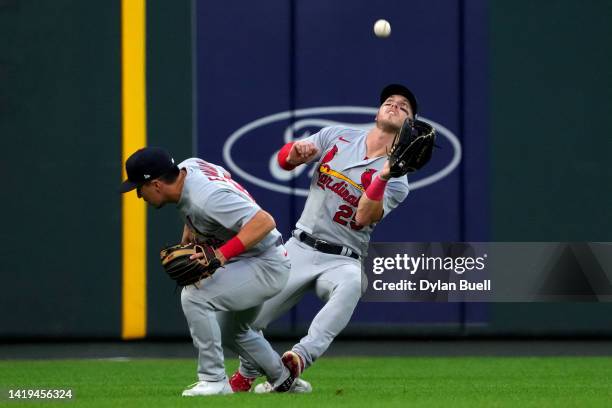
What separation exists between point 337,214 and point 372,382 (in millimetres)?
1078

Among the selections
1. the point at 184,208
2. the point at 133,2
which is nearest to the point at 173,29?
the point at 133,2

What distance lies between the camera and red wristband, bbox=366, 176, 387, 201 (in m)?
Answer: 6.27

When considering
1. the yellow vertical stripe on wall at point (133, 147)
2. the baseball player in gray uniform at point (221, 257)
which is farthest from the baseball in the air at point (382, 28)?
the baseball player in gray uniform at point (221, 257)

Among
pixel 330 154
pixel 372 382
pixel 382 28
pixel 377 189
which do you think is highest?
pixel 382 28

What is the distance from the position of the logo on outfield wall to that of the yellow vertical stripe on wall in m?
0.70

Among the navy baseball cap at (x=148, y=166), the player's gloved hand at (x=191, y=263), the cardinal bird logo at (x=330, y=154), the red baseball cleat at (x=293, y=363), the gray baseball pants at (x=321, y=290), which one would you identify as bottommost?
the red baseball cleat at (x=293, y=363)

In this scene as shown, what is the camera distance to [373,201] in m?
6.32

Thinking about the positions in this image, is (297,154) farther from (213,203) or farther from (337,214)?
(213,203)

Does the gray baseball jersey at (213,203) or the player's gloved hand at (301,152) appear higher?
the player's gloved hand at (301,152)

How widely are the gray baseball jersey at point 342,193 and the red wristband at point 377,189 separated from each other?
0.26 meters

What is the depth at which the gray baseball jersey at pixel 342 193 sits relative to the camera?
261 inches

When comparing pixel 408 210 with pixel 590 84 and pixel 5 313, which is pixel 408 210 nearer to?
pixel 590 84

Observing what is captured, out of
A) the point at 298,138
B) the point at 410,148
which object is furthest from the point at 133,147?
the point at 410,148

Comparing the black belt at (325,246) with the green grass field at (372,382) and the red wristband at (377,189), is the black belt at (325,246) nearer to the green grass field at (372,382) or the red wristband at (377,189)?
the red wristband at (377,189)
